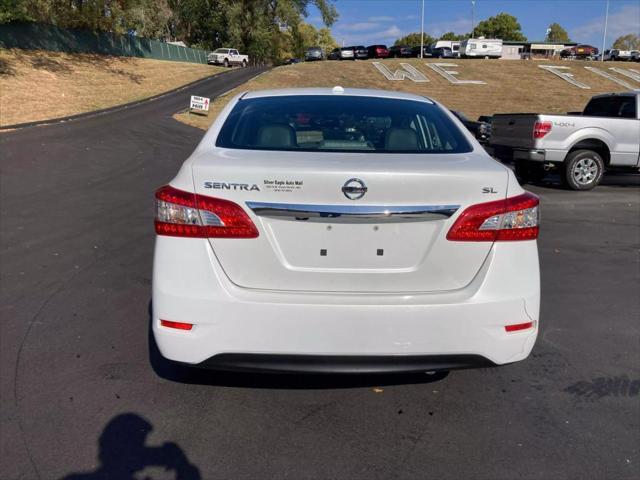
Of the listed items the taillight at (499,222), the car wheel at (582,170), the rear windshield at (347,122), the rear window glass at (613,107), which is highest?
the rear windshield at (347,122)

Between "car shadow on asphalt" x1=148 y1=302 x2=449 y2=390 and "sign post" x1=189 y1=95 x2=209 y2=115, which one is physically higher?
"sign post" x1=189 y1=95 x2=209 y2=115

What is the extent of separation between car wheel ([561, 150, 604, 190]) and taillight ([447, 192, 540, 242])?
9063 mm

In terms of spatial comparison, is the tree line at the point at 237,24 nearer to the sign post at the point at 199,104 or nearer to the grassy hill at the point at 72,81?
the grassy hill at the point at 72,81

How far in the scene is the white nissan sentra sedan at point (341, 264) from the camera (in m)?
2.76

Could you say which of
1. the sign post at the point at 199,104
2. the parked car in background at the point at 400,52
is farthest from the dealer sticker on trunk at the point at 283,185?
the parked car in background at the point at 400,52

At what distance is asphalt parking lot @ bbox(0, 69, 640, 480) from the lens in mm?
2867

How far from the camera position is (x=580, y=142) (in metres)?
11.2

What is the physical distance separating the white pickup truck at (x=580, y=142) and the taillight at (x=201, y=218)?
9.38 meters

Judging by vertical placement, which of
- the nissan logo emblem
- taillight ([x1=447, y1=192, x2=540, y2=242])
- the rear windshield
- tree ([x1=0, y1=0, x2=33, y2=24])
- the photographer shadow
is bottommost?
the photographer shadow

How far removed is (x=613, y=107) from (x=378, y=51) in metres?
54.6

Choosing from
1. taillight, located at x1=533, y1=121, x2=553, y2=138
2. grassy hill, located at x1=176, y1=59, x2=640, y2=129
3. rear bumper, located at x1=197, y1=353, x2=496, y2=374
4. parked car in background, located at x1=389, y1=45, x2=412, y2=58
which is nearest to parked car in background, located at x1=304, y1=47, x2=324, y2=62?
parked car in background, located at x1=389, y1=45, x2=412, y2=58

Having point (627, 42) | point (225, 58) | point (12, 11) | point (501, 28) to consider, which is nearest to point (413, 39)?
point (501, 28)

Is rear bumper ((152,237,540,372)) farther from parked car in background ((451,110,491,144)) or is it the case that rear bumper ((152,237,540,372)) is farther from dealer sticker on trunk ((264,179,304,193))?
parked car in background ((451,110,491,144))

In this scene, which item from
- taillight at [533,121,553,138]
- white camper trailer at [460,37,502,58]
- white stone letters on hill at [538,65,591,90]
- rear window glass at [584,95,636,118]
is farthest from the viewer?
white camper trailer at [460,37,502,58]
